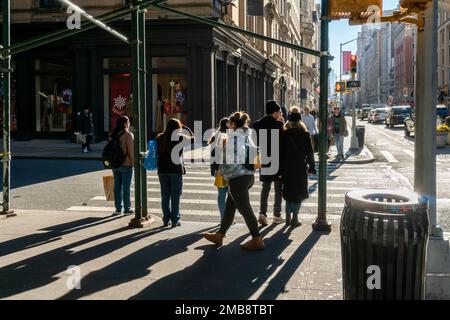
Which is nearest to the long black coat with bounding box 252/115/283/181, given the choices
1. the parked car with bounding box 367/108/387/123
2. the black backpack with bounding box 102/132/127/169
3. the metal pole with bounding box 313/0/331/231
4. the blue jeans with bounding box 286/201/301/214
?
the blue jeans with bounding box 286/201/301/214

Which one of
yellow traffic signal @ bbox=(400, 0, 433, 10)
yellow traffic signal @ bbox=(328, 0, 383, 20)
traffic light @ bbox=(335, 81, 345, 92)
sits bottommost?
yellow traffic signal @ bbox=(400, 0, 433, 10)

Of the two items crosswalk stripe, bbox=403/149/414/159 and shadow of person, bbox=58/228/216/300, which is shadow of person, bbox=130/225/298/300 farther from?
crosswalk stripe, bbox=403/149/414/159

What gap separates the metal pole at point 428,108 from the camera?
5684 mm

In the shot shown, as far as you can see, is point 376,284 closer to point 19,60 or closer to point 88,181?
point 88,181

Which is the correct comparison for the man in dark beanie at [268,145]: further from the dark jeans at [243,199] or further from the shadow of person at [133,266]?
the dark jeans at [243,199]

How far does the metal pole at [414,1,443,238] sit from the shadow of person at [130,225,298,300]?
6.29 ft

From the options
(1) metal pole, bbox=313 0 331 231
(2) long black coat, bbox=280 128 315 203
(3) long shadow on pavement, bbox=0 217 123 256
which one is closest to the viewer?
(3) long shadow on pavement, bbox=0 217 123 256

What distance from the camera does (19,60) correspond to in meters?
26.8

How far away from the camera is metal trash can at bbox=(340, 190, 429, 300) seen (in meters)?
4.29

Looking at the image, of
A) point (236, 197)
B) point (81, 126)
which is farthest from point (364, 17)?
point (81, 126)

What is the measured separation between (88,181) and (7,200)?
15.2ft

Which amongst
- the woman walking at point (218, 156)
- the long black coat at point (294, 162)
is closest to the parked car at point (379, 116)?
the long black coat at point (294, 162)

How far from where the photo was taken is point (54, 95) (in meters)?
27.5

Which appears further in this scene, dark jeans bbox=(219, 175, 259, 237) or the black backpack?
the black backpack
